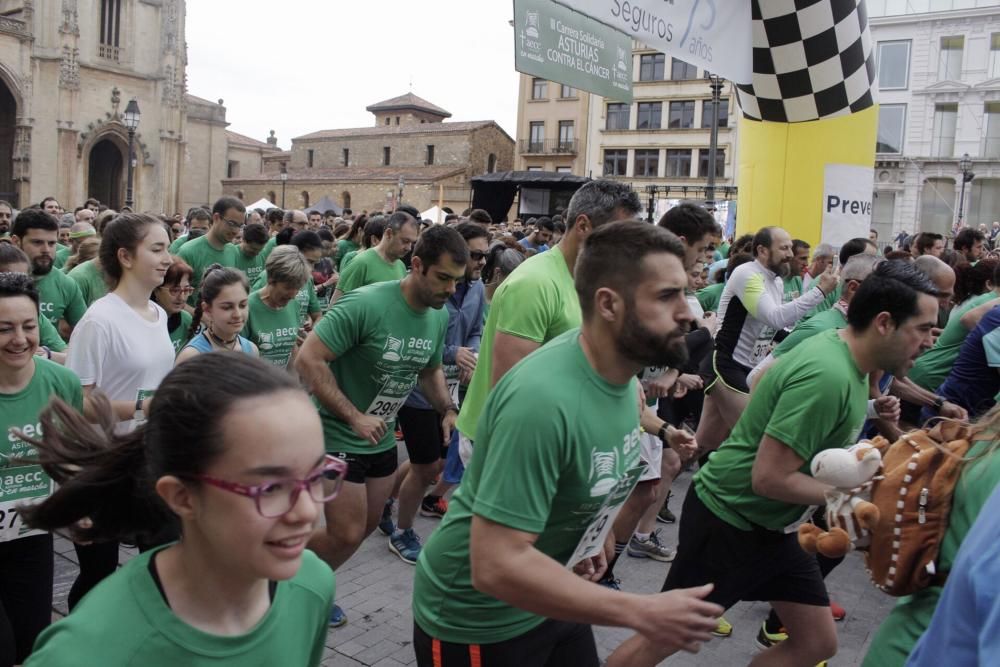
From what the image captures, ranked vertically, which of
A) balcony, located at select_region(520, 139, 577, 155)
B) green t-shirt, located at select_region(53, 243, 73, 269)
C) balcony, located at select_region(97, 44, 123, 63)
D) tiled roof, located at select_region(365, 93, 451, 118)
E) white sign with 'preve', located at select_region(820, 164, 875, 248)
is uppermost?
tiled roof, located at select_region(365, 93, 451, 118)

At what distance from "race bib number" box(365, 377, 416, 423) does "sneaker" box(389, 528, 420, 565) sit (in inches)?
49.6

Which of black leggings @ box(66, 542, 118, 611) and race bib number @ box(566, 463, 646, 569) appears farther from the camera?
black leggings @ box(66, 542, 118, 611)

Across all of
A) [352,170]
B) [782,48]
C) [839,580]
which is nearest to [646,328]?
[839,580]

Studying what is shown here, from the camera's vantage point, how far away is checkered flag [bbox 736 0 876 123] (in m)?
6.03

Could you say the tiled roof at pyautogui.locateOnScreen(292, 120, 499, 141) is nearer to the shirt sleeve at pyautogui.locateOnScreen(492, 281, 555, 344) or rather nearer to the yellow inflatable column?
the yellow inflatable column

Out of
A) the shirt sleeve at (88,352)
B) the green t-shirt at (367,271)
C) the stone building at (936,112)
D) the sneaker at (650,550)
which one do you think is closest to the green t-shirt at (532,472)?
the shirt sleeve at (88,352)

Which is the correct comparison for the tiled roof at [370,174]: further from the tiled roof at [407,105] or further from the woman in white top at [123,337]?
the woman in white top at [123,337]

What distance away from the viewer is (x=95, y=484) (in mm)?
1816

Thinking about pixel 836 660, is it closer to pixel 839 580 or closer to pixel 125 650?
pixel 839 580

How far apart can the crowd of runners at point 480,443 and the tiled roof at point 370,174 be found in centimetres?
4403

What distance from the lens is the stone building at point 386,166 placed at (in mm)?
49812

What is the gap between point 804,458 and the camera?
9.70ft

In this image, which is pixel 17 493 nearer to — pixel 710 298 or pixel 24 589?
pixel 24 589

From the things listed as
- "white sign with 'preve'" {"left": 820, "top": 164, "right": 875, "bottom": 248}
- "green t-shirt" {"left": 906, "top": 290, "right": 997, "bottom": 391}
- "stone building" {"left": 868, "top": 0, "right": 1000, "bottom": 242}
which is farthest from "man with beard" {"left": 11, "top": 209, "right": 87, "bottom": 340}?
"stone building" {"left": 868, "top": 0, "right": 1000, "bottom": 242}
